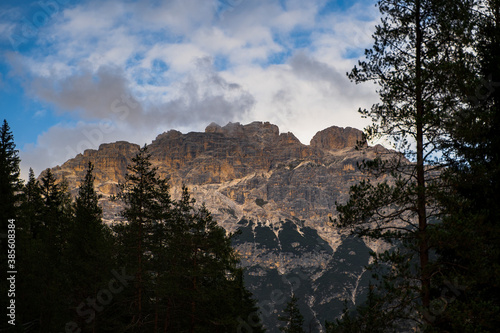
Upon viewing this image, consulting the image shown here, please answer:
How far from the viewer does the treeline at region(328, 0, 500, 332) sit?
1111 cm

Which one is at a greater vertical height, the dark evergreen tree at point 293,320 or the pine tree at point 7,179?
the pine tree at point 7,179

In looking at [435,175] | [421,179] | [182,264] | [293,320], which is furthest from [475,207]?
[293,320]

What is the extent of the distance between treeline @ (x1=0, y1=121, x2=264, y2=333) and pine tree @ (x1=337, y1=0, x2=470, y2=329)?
48.1ft

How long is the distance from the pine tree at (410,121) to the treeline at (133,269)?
1467cm

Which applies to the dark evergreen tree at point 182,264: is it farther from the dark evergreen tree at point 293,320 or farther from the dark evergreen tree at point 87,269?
the dark evergreen tree at point 293,320

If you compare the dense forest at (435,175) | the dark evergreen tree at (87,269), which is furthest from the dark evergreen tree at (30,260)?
the dense forest at (435,175)

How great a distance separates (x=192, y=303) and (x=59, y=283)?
13019mm

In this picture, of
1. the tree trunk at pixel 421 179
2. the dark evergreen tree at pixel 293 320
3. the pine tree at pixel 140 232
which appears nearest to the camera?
the tree trunk at pixel 421 179

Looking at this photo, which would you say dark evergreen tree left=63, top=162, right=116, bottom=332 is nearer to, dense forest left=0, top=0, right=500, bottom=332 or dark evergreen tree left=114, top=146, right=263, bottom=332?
dark evergreen tree left=114, top=146, right=263, bottom=332

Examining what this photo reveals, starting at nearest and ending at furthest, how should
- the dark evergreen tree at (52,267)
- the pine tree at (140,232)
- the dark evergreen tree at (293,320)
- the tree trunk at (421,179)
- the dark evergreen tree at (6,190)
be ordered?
the tree trunk at (421,179) < the dark evergreen tree at (6,190) < the pine tree at (140,232) < the dark evergreen tree at (52,267) < the dark evergreen tree at (293,320)

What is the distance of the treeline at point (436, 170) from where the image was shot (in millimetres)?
11109

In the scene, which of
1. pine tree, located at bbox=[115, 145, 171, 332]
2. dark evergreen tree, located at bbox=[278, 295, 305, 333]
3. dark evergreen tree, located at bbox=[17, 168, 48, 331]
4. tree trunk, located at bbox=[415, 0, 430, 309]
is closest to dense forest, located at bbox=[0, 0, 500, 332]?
tree trunk, located at bbox=[415, 0, 430, 309]

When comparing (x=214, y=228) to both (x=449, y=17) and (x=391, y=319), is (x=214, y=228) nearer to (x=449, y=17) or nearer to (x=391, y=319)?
(x=391, y=319)

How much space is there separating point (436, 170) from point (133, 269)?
61.9 ft
